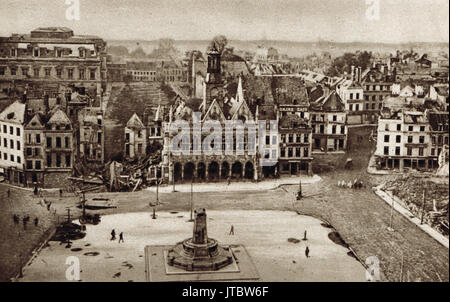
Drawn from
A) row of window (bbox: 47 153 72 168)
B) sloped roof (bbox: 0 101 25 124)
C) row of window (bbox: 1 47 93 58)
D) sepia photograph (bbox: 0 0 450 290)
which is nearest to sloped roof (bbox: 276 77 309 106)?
sepia photograph (bbox: 0 0 450 290)

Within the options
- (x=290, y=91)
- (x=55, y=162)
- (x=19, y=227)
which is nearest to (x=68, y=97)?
(x=55, y=162)

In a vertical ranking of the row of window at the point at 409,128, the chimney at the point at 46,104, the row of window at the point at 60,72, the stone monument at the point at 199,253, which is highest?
the row of window at the point at 60,72

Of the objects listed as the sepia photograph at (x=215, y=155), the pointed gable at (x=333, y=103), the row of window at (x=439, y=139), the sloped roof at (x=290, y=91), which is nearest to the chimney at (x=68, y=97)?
the sepia photograph at (x=215, y=155)

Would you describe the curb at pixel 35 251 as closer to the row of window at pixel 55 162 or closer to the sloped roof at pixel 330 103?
the row of window at pixel 55 162

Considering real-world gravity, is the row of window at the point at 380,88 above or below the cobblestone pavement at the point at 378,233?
above

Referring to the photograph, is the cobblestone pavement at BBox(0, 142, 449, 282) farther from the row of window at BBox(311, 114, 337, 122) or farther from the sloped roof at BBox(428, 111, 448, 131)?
the sloped roof at BBox(428, 111, 448, 131)

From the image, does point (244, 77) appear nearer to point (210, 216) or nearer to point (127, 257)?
point (210, 216)

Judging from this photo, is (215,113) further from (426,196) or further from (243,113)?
(426,196)
